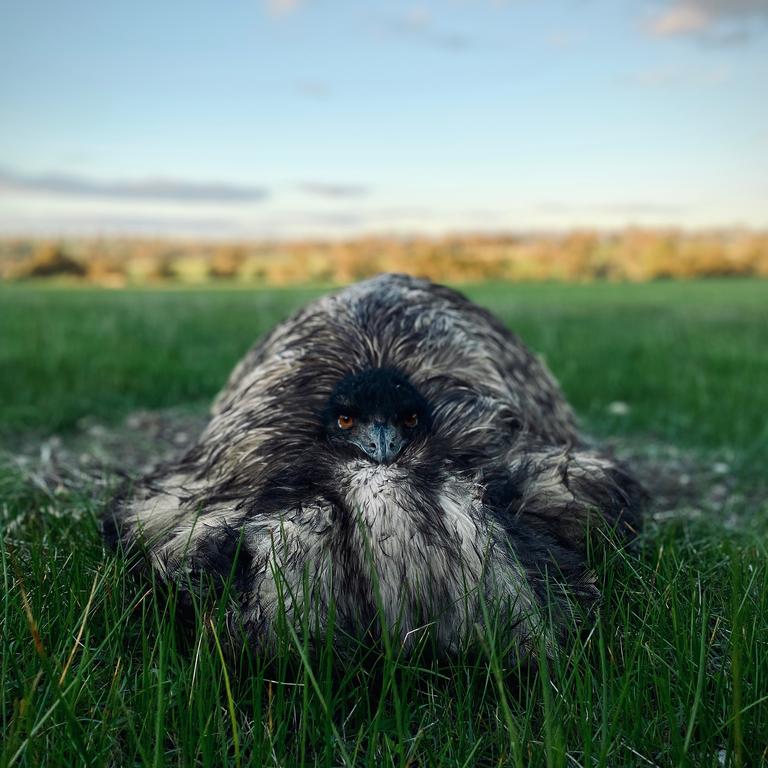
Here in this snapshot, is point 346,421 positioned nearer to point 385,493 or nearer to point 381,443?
point 381,443

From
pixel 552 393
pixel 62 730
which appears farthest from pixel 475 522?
pixel 552 393

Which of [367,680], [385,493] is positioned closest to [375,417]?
[385,493]

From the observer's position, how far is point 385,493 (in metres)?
2.92

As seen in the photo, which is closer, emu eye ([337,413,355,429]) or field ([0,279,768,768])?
field ([0,279,768,768])

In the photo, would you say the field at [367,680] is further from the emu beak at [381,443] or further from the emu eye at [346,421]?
the emu eye at [346,421]

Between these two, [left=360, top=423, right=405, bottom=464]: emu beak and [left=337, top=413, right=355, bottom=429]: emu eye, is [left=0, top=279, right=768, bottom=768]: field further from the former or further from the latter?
[left=337, top=413, right=355, bottom=429]: emu eye

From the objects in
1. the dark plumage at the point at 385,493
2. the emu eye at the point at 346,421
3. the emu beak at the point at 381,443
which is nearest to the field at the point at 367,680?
the dark plumage at the point at 385,493

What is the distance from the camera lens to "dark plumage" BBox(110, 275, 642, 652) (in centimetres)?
290

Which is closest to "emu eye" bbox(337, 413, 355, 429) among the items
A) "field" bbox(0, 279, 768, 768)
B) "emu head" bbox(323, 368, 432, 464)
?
"emu head" bbox(323, 368, 432, 464)

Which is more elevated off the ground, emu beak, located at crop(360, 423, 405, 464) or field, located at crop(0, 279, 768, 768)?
emu beak, located at crop(360, 423, 405, 464)

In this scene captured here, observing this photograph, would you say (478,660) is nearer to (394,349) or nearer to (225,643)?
(225,643)

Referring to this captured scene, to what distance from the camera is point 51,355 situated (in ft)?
33.7

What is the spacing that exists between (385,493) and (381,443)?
1.23 feet

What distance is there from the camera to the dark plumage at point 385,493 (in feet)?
9.52
